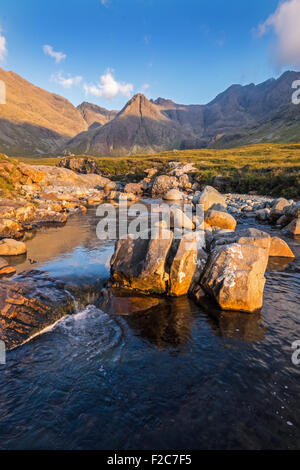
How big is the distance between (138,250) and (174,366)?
6514 millimetres

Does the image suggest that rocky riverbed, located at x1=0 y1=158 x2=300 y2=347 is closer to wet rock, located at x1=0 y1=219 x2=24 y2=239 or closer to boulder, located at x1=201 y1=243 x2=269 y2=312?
boulder, located at x1=201 y1=243 x2=269 y2=312

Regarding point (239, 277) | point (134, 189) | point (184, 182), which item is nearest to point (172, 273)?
point (239, 277)

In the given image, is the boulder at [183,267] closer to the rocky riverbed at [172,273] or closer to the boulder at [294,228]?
the rocky riverbed at [172,273]

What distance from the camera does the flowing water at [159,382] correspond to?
19.4 ft

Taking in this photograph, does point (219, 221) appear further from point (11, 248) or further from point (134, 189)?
point (134, 189)

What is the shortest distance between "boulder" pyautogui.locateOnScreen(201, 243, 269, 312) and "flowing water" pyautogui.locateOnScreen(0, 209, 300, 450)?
63cm

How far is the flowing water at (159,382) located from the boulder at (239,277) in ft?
2.08

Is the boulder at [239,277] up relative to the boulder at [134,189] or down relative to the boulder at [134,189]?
down

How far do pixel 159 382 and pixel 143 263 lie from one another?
6045 mm

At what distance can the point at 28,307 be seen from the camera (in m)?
10.7

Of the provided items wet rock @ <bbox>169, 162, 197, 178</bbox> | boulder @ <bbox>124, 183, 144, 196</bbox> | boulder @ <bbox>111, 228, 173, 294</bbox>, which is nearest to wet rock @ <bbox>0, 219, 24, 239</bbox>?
boulder @ <bbox>111, 228, 173, 294</bbox>

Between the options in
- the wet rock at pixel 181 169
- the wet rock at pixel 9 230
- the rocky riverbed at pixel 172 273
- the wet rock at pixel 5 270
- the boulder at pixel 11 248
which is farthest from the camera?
the wet rock at pixel 181 169

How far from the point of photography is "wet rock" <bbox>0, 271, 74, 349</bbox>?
31.3ft

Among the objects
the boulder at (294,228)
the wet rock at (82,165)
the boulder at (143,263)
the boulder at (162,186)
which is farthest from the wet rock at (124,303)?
the wet rock at (82,165)
